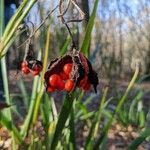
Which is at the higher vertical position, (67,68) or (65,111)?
(67,68)

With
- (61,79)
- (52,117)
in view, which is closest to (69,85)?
(61,79)

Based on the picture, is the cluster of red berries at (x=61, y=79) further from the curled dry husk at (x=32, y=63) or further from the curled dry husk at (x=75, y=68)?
the curled dry husk at (x=32, y=63)

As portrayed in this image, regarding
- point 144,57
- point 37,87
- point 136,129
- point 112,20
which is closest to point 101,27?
point 112,20

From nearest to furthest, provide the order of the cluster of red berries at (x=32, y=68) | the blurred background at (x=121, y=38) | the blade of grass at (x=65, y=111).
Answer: the cluster of red berries at (x=32, y=68), the blade of grass at (x=65, y=111), the blurred background at (x=121, y=38)

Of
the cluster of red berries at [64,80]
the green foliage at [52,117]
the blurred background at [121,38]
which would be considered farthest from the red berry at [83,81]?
the blurred background at [121,38]

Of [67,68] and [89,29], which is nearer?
[67,68]

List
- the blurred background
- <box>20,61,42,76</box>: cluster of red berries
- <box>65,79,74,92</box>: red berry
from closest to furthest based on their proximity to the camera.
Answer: <box>65,79,74,92</box>: red berry → <box>20,61,42,76</box>: cluster of red berries → the blurred background

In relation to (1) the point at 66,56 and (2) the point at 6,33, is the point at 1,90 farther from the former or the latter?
(1) the point at 66,56

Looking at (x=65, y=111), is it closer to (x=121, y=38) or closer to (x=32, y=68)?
(x=32, y=68)

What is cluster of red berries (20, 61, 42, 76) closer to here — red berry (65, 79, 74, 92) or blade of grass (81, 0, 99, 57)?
blade of grass (81, 0, 99, 57)

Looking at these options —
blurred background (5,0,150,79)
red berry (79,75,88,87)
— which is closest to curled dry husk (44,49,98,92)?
red berry (79,75,88,87)

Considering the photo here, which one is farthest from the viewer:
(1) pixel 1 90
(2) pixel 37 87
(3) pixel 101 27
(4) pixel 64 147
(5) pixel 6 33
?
(3) pixel 101 27
